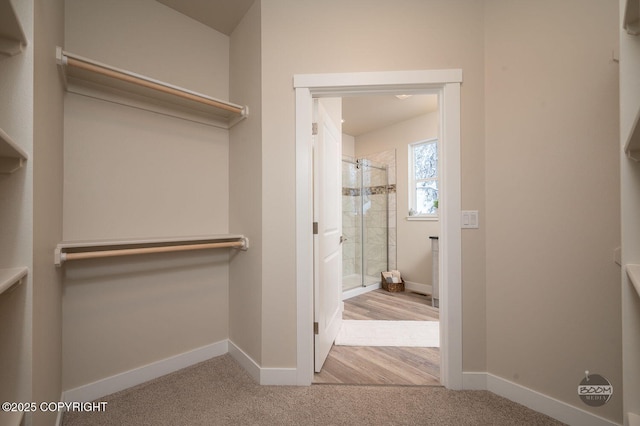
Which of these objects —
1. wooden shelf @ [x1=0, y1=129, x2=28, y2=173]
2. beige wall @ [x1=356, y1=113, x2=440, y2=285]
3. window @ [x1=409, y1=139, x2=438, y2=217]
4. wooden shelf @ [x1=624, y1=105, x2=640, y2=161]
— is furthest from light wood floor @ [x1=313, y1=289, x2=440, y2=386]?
wooden shelf @ [x1=0, y1=129, x2=28, y2=173]

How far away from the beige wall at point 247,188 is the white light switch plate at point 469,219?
1.36 m

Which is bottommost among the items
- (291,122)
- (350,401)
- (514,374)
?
(350,401)

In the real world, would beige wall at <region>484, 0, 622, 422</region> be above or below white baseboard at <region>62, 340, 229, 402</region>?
above

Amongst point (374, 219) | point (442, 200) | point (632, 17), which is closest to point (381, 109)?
point (374, 219)

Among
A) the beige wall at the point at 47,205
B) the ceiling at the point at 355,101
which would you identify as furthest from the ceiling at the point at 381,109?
the beige wall at the point at 47,205

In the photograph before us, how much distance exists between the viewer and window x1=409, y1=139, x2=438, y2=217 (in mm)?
3904

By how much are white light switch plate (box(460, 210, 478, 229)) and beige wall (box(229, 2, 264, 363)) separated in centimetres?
136

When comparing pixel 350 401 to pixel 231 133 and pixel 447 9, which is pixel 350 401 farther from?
pixel 447 9

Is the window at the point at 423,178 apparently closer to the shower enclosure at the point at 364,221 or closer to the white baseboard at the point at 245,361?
the shower enclosure at the point at 364,221

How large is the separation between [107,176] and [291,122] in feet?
4.11

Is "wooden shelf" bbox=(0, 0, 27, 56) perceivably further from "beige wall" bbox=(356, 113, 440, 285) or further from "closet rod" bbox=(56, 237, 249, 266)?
"beige wall" bbox=(356, 113, 440, 285)

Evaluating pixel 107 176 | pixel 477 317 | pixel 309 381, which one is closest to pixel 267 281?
pixel 309 381

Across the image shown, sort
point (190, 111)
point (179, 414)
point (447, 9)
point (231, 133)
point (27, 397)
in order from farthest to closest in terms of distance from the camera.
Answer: point (231, 133) < point (190, 111) < point (447, 9) < point (179, 414) < point (27, 397)

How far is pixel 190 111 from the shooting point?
6.46 feet
